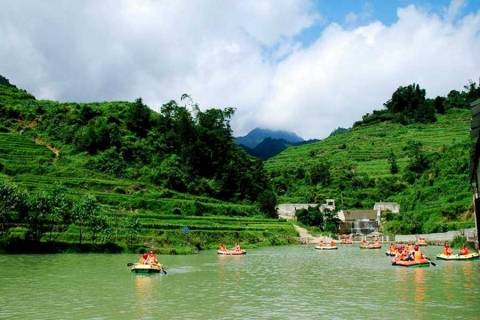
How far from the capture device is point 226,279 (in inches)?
1356

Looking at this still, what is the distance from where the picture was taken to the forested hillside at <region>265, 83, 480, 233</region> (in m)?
87.6

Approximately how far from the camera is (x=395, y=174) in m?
131

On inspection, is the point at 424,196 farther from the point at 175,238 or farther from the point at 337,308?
the point at 337,308

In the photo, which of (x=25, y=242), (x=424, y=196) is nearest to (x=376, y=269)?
(x=25, y=242)

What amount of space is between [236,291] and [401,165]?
112021 millimetres

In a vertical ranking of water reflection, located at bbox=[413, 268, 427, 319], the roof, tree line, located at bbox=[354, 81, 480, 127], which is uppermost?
tree line, located at bbox=[354, 81, 480, 127]

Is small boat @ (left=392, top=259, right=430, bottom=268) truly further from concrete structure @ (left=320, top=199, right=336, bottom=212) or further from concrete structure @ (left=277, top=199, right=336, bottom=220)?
concrete structure @ (left=320, top=199, right=336, bottom=212)

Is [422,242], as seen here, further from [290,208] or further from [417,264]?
[290,208]

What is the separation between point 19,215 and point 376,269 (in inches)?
1305

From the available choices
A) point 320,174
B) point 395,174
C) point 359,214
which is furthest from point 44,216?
point 395,174

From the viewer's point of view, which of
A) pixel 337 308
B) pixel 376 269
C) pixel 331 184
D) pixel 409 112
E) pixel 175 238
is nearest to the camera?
pixel 337 308

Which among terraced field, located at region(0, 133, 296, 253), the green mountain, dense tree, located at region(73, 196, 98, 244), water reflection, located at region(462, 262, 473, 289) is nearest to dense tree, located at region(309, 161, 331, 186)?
the green mountain

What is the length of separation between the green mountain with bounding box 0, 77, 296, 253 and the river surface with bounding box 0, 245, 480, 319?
10.5 m

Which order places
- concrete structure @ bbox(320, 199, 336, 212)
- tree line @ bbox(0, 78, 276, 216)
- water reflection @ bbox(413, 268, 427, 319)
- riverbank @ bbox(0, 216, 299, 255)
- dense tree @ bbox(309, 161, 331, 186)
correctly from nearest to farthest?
water reflection @ bbox(413, 268, 427, 319) < riverbank @ bbox(0, 216, 299, 255) < tree line @ bbox(0, 78, 276, 216) < concrete structure @ bbox(320, 199, 336, 212) < dense tree @ bbox(309, 161, 331, 186)
